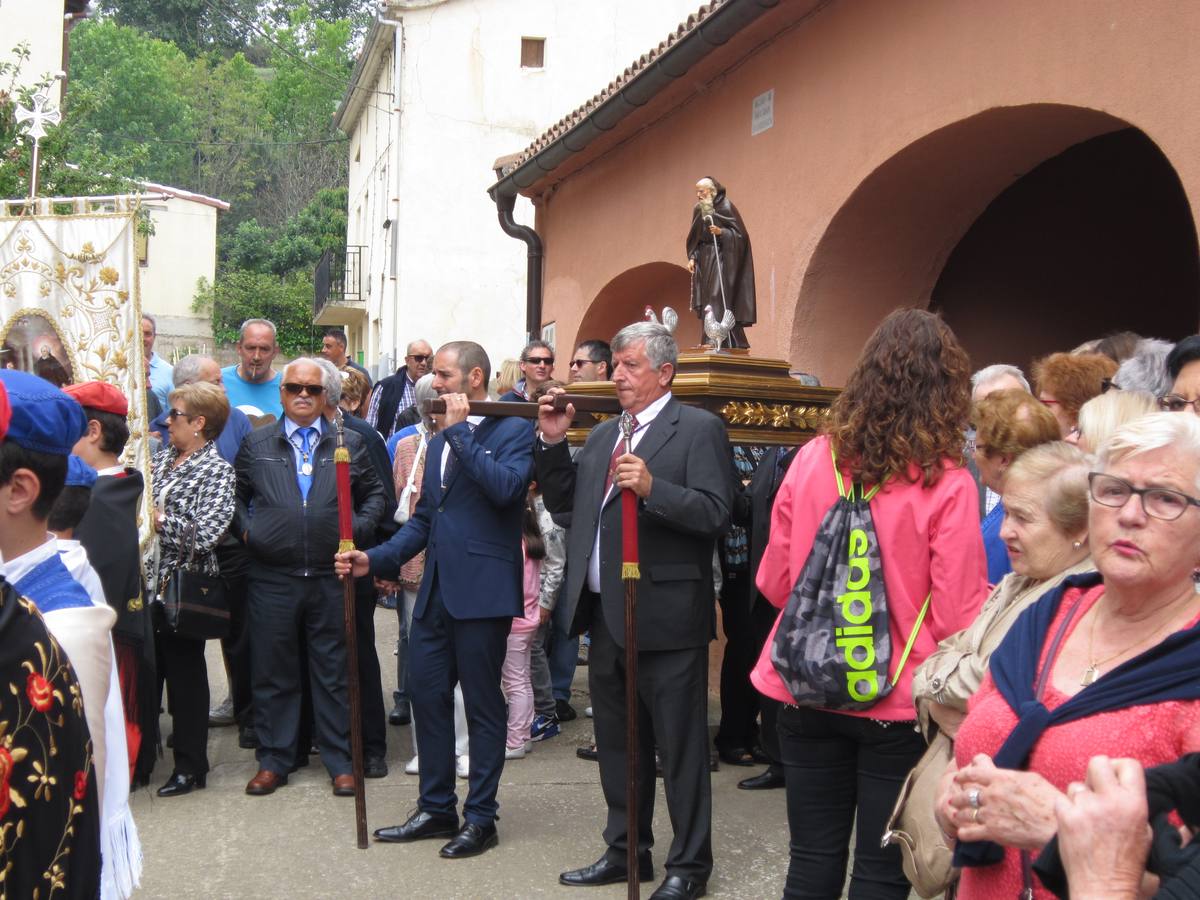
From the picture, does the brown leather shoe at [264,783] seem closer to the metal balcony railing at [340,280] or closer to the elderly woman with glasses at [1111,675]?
the elderly woman with glasses at [1111,675]

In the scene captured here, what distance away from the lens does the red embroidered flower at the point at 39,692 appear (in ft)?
6.50

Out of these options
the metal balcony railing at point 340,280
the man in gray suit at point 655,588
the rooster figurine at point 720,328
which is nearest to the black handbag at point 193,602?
the man in gray suit at point 655,588

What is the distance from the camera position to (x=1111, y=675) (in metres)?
2.31

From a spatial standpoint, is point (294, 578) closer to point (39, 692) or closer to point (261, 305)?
point (39, 692)

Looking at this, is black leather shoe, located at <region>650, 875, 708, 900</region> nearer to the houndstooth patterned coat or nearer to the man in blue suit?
the man in blue suit

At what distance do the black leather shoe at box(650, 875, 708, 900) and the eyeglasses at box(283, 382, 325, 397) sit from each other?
2.88 meters

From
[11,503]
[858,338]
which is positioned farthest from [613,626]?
[858,338]

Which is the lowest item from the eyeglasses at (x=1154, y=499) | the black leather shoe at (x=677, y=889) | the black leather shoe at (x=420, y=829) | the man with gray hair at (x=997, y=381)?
the black leather shoe at (x=420, y=829)

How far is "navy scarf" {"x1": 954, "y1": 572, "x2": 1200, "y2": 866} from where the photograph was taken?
7.34 ft

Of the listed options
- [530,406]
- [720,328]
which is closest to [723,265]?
[720,328]

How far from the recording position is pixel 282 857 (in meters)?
5.33

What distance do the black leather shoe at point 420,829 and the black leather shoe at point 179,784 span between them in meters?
1.21

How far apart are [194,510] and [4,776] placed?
4.48m

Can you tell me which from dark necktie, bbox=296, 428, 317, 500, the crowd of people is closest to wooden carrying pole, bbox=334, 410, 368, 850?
the crowd of people
